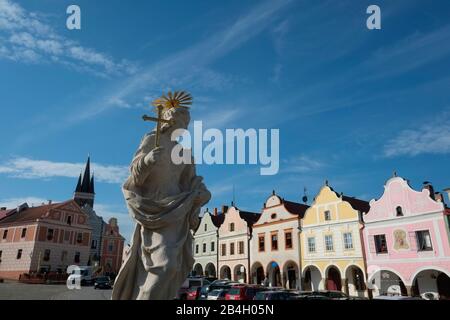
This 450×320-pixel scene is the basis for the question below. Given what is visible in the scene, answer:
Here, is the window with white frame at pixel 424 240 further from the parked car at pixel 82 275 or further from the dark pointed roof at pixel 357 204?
the parked car at pixel 82 275

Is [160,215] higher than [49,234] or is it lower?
lower

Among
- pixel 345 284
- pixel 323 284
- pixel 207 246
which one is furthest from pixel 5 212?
pixel 345 284

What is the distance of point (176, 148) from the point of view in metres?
5.58

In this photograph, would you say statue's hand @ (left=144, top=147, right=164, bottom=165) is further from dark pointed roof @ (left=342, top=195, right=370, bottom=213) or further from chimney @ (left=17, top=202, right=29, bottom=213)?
chimney @ (left=17, top=202, right=29, bottom=213)

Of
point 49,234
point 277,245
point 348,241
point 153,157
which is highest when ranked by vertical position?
point 49,234

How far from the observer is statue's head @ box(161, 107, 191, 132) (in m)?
5.60

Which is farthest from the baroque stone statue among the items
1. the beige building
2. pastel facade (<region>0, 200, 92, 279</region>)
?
pastel facade (<region>0, 200, 92, 279</region>)

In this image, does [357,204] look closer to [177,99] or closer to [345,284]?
[345,284]

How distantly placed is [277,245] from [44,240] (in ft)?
98.0

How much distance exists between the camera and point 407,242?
23172 millimetres

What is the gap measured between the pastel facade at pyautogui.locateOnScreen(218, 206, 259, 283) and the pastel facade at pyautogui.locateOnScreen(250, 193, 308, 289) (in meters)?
1.18

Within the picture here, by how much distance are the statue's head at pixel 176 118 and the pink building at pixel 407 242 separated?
2155 centimetres

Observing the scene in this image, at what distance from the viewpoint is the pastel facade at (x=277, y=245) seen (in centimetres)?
3148

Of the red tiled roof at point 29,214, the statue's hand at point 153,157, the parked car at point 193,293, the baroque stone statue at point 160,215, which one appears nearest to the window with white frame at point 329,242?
the parked car at point 193,293
